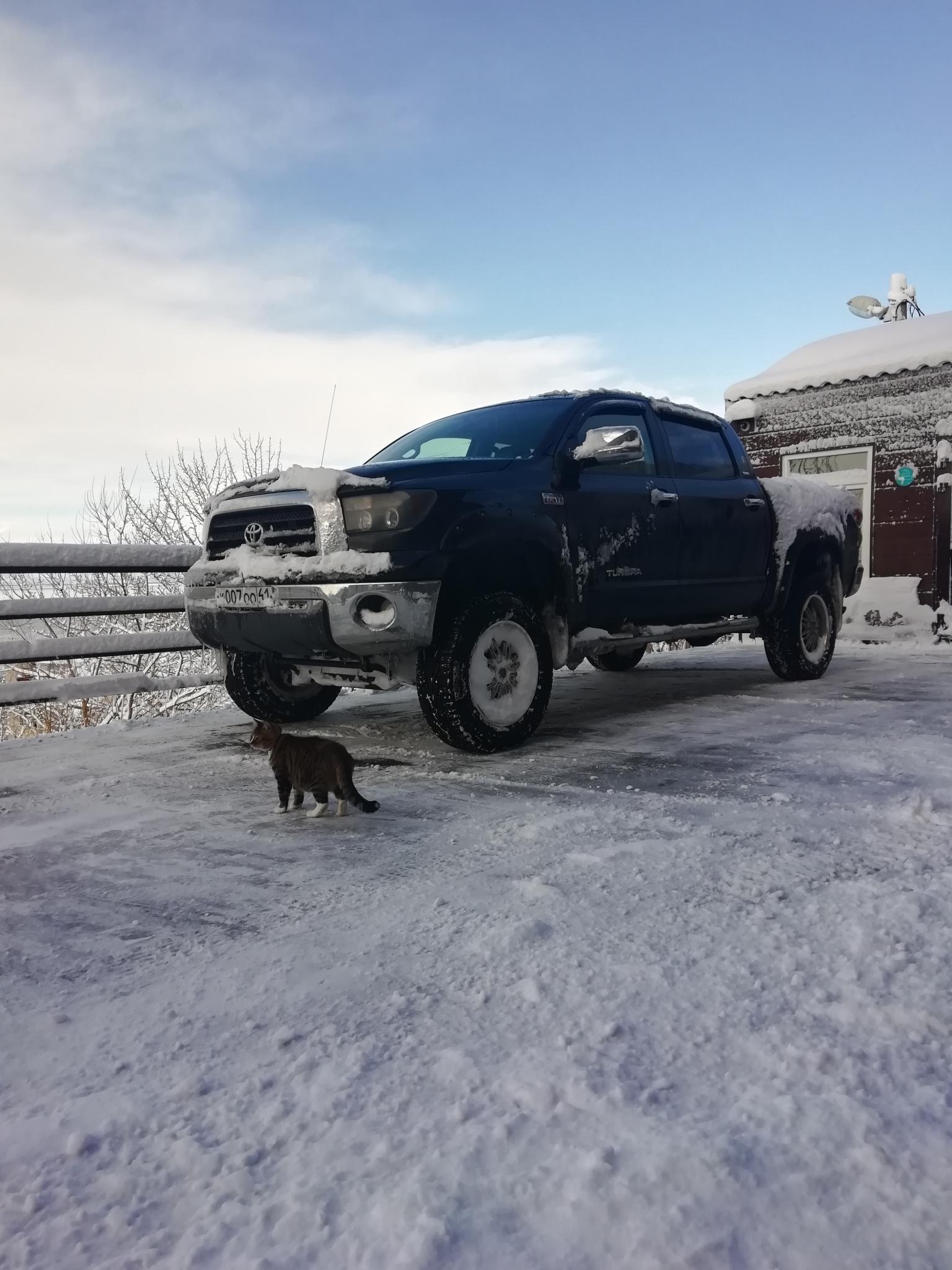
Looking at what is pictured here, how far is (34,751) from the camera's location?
5.36 meters

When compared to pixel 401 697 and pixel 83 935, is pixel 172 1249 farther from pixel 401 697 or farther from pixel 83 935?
pixel 401 697

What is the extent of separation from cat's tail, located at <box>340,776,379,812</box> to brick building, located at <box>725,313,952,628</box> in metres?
10.2

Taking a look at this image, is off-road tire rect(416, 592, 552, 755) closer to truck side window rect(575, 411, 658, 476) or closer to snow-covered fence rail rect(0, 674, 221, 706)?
truck side window rect(575, 411, 658, 476)

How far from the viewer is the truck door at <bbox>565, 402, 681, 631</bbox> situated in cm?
515

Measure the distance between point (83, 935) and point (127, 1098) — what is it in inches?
34.4

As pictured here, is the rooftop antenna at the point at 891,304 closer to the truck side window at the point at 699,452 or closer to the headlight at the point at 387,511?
the truck side window at the point at 699,452

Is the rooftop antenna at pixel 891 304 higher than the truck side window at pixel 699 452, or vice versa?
the rooftop antenna at pixel 891 304

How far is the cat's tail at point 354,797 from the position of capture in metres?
3.53

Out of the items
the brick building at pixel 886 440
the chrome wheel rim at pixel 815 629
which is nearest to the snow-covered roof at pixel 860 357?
the brick building at pixel 886 440

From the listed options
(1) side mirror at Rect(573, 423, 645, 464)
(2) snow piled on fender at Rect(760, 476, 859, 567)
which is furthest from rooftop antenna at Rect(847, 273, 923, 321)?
(1) side mirror at Rect(573, 423, 645, 464)

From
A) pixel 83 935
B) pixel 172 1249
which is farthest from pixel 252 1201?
pixel 83 935

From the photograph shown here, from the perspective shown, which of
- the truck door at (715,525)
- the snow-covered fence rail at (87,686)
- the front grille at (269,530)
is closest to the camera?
the front grille at (269,530)

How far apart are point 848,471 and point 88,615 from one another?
9886mm

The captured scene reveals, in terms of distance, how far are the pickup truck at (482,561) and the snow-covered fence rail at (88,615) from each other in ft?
3.94
